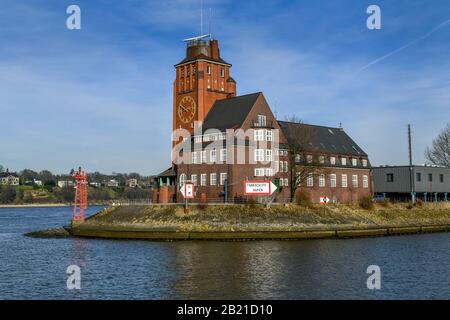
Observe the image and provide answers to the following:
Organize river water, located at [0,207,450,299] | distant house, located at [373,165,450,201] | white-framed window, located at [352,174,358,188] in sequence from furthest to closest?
1. distant house, located at [373,165,450,201]
2. white-framed window, located at [352,174,358,188]
3. river water, located at [0,207,450,299]

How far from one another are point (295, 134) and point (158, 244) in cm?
3341

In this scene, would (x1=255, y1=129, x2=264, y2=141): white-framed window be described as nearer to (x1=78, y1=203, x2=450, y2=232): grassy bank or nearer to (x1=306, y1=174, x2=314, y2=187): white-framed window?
(x1=306, y1=174, x2=314, y2=187): white-framed window

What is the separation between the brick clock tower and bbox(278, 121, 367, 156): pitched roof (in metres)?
11.3

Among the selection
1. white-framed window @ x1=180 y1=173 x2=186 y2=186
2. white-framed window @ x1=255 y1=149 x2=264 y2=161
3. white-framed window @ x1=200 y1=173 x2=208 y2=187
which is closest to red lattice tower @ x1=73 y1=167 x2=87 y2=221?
white-framed window @ x1=180 y1=173 x2=186 y2=186

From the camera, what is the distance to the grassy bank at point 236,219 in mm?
56750

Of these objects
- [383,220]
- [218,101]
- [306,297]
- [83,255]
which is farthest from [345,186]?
[306,297]

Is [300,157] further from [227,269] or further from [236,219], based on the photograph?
[227,269]

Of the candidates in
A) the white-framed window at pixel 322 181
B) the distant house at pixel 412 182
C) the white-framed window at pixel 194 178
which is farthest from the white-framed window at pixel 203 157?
the distant house at pixel 412 182

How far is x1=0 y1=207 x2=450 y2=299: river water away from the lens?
2862 cm

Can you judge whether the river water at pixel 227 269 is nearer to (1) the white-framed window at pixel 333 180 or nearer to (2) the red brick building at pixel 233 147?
(2) the red brick building at pixel 233 147

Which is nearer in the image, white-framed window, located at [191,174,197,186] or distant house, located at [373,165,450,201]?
white-framed window, located at [191,174,197,186]

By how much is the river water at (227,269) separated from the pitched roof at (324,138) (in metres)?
27.7

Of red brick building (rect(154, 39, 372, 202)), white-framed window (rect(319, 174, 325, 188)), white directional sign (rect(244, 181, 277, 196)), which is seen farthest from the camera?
white-framed window (rect(319, 174, 325, 188))

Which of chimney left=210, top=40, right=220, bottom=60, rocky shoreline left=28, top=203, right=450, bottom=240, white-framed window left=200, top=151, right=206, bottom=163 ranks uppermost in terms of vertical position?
chimney left=210, top=40, right=220, bottom=60
